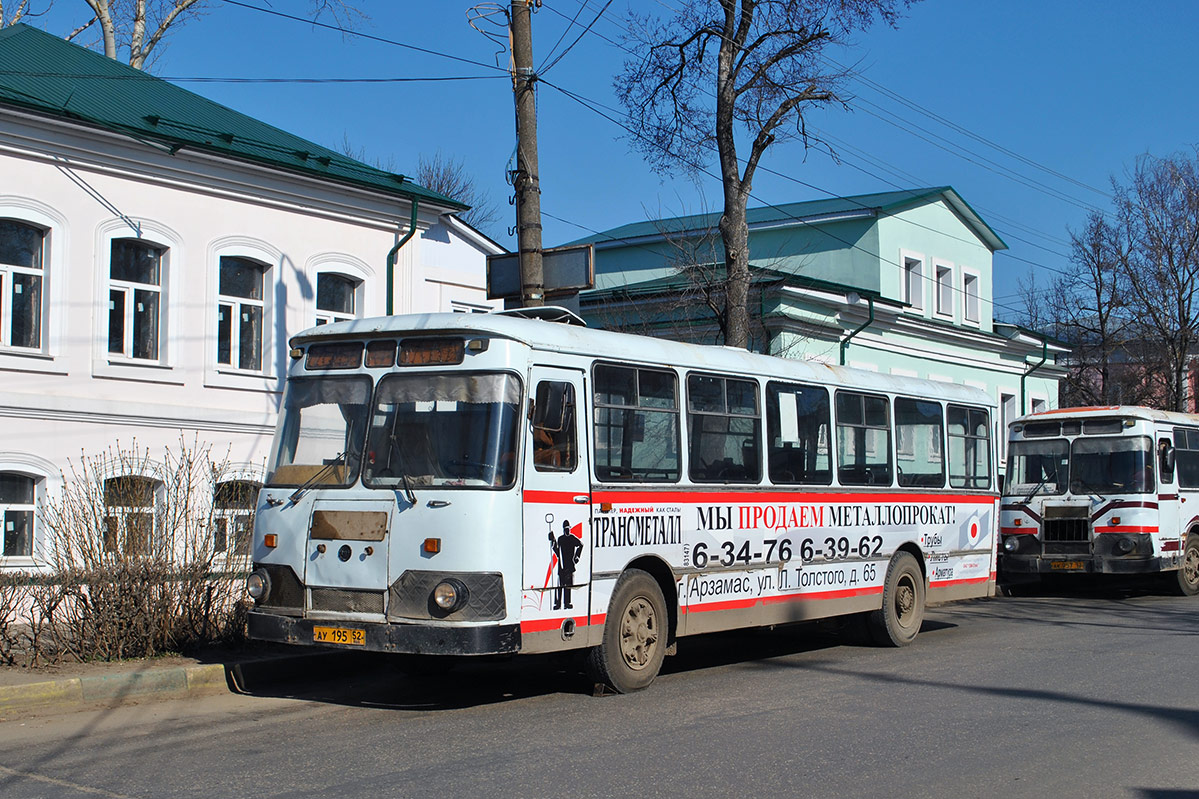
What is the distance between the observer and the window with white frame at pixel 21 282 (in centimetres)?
1509

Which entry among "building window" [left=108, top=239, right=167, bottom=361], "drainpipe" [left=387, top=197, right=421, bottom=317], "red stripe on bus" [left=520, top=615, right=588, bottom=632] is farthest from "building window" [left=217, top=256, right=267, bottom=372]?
"red stripe on bus" [left=520, top=615, right=588, bottom=632]

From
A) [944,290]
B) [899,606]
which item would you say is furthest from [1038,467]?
[944,290]

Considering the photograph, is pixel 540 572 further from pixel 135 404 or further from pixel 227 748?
pixel 135 404

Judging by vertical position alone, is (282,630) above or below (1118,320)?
below

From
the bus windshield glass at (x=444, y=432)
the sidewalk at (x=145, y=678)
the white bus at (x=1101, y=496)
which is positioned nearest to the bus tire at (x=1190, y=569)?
the white bus at (x=1101, y=496)

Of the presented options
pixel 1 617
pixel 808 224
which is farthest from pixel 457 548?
pixel 808 224

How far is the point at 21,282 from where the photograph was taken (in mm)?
15297

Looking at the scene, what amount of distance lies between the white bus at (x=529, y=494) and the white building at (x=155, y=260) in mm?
4287

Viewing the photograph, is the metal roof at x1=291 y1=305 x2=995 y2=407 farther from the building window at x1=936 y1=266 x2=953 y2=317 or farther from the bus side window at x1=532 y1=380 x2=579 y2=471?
the building window at x1=936 y1=266 x2=953 y2=317

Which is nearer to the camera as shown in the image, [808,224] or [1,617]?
[1,617]

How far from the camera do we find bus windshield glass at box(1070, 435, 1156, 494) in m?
19.5

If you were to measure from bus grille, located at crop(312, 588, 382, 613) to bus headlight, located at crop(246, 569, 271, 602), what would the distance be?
0.47m

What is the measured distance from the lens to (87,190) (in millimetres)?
15852

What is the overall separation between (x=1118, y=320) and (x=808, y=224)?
12202 mm
